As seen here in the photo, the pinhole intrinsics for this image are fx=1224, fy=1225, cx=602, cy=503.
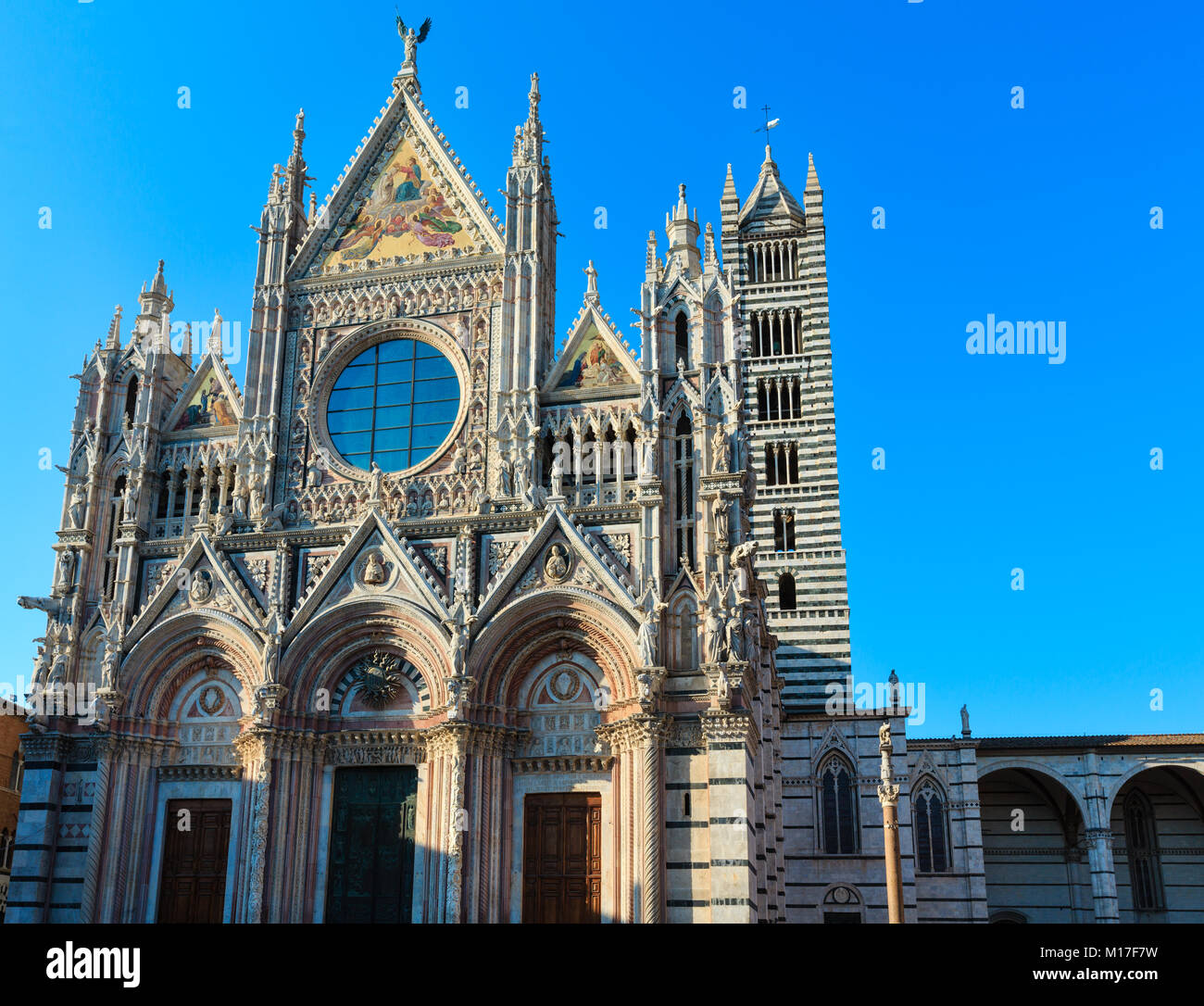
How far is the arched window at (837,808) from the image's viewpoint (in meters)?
37.1

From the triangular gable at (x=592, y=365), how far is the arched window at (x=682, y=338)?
104cm

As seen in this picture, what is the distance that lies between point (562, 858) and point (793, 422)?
21379 millimetres

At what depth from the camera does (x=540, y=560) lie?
26672 millimetres

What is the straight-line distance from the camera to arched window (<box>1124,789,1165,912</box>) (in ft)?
145

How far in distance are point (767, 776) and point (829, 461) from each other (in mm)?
13843

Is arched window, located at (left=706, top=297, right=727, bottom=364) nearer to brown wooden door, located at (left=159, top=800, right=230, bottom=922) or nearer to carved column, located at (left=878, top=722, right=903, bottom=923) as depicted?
carved column, located at (left=878, top=722, right=903, bottom=923)

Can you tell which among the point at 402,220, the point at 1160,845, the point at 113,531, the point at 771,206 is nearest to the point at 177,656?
the point at 113,531

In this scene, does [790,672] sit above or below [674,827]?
above

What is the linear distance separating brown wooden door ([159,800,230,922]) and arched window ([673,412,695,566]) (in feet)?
38.4

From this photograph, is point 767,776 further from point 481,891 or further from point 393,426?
point 393,426

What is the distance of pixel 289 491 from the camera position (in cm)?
2950

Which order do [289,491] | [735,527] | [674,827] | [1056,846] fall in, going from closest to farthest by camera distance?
1. [674,827]
2. [735,527]
3. [289,491]
4. [1056,846]
